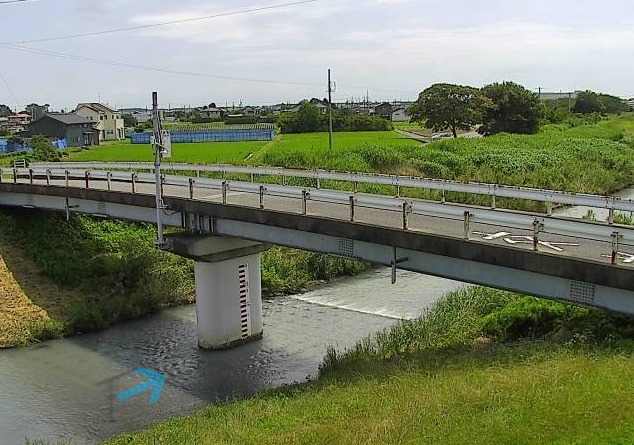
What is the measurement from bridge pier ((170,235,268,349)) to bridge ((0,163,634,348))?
3 cm

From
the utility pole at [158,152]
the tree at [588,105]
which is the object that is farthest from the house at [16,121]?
the utility pole at [158,152]

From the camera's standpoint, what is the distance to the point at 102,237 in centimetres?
3241

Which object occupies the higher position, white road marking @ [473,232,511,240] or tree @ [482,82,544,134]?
tree @ [482,82,544,134]

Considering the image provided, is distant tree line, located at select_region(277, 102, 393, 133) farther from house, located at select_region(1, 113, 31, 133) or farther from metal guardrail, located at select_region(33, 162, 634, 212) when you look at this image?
house, located at select_region(1, 113, 31, 133)

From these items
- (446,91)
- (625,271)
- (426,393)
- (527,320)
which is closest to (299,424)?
(426,393)

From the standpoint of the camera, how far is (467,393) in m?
11.6

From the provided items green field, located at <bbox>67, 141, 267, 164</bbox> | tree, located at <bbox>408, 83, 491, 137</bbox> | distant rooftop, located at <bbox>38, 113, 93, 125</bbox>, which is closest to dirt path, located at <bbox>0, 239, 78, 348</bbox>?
green field, located at <bbox>67, 141, 267, 164</bbox>

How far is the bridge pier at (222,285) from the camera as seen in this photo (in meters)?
22.2

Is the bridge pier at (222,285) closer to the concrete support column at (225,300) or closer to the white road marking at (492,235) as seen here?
the concrete support column at (225,300)

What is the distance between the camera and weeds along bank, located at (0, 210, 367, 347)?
84.9 feet

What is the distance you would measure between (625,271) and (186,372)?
1374 centimetres

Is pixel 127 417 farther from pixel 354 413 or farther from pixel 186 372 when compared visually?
pixel 354 413

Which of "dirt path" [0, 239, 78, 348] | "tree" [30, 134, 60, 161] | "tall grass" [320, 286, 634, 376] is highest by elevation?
"tree" [30, 134, 60, 161]
